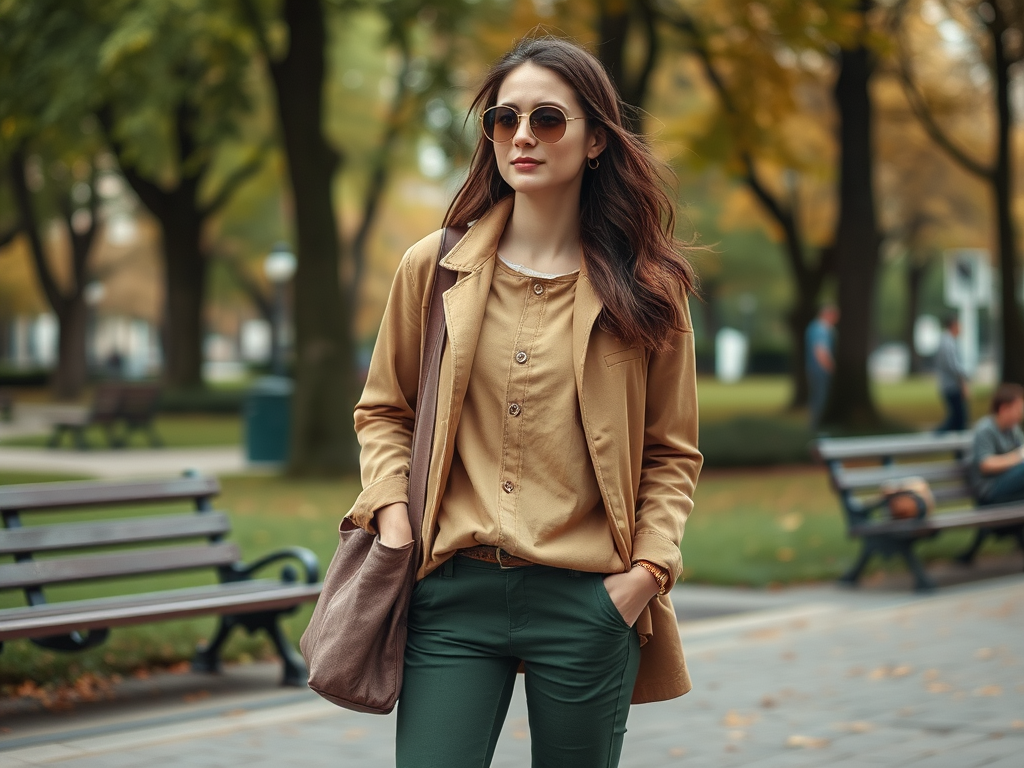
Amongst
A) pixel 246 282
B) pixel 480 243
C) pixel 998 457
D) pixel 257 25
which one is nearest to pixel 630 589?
pixel 480 243

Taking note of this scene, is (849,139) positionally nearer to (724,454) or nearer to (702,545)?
(724,454)

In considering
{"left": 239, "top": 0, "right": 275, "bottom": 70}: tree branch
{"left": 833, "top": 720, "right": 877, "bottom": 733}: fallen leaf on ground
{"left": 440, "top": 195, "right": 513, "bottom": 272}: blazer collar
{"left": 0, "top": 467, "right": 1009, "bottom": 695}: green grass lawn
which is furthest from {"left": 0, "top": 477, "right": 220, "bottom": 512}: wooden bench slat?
{"left": 239, "top": 0, "right": 275, "bottom": 70}: tree branch

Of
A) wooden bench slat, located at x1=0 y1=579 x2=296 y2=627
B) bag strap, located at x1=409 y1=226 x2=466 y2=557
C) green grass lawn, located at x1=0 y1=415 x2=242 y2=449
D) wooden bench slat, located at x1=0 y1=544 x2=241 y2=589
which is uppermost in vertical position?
bag strap, located at x1=409 y1=226 x2=466 y2=557

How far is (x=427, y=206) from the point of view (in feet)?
171

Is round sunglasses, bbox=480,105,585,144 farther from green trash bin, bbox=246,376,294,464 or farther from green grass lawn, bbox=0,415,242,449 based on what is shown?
green grass lawn, bbox=0,415,242,449

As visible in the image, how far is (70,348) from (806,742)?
35.4m

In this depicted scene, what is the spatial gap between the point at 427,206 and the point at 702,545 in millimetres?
41854

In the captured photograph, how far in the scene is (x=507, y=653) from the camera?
2.82 m

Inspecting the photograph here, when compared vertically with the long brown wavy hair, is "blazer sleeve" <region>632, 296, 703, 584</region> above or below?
below

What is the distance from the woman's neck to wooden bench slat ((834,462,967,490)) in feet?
24.0

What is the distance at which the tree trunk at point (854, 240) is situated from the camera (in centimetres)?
2166

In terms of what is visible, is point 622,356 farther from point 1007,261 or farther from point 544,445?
point 1007,261

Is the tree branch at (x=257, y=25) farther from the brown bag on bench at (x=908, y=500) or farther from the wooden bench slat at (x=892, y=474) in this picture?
the brown bag on bench at (x=908, y=500)

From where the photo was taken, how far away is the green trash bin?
1925cm
